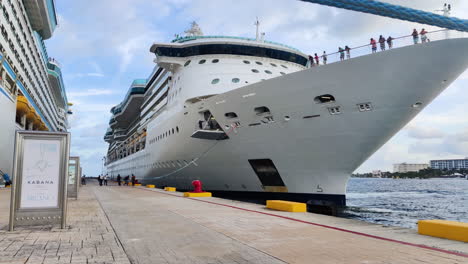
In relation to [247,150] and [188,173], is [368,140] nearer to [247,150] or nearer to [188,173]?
[247,150]

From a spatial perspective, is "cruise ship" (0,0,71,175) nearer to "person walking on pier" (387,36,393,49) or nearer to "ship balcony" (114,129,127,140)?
"ship balcony" (114,129,127,140)

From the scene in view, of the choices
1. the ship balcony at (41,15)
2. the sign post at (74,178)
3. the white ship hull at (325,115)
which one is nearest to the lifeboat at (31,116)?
the ship balcony at (41,15)

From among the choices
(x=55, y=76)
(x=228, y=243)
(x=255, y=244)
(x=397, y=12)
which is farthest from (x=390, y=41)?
(x=55, y=76)

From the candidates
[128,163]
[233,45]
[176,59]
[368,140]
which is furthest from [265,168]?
[128,163]

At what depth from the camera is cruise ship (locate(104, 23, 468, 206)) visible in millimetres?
12344

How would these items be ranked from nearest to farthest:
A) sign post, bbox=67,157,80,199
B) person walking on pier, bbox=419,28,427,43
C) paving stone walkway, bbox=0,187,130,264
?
1. paving stone walkway, bbox=0,187,130,264
2. person walking on pier, bbox=419,28,427,43
3. sign post, bbox=67,157,80,199

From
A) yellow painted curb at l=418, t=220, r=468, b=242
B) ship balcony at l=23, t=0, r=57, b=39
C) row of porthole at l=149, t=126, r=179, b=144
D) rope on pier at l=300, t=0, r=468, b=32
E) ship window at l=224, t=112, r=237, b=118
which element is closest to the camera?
rope on pier at l=300, t=0, r=468, b=32

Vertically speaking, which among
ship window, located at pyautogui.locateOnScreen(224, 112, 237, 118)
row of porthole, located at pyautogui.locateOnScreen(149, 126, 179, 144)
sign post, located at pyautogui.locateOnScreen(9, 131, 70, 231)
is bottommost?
sign post, located at pyautogui.locateOnScreen(9, 131, 70, 231)

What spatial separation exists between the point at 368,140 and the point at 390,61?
118 inches

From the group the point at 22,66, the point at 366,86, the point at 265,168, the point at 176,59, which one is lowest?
the point at 265,168

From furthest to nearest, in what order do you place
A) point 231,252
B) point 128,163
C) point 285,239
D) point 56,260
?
1. point 128,163
2. point 285,239
3. point 231,252
4. point 56,260

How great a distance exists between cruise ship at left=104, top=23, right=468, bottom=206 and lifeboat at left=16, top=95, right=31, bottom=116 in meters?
13.6

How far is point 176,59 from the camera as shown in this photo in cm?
2316

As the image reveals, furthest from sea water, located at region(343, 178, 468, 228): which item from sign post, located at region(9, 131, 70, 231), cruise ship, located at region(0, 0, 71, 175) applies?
cruise ship, located at region(0, 0, 71, 175)
